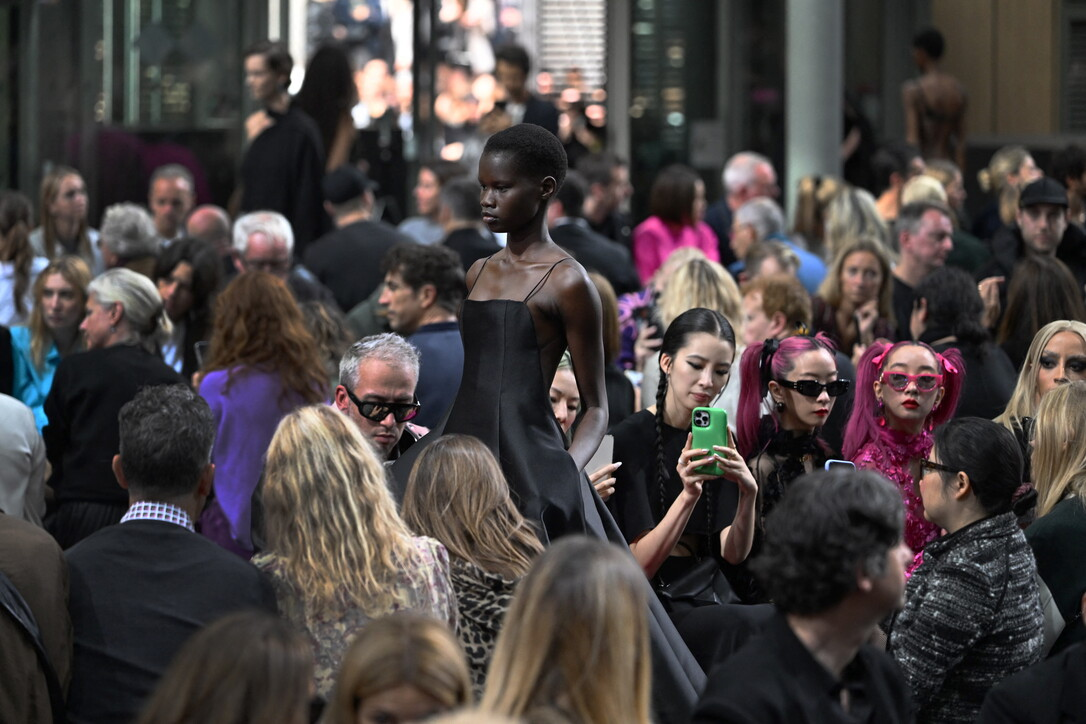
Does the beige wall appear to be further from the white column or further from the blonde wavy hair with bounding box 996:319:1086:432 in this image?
the blonde wavy hair with bounding box 996:319:1086:432

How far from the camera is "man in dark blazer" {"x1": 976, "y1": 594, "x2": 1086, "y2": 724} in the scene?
349 centimetres

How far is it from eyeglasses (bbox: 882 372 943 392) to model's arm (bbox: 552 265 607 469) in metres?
1.47

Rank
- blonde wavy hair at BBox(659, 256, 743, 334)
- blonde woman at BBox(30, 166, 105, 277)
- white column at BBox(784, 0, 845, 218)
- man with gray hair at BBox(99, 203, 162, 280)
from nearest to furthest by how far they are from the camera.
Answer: blonde wavy hair at BBox(659, 256, 743, 334)
man with gray hair at BBox(99, 203, 162, 280)
blonde woman at BBox(30, 166, 105, 277)
white column at BBox(784, 0, 845, 218)

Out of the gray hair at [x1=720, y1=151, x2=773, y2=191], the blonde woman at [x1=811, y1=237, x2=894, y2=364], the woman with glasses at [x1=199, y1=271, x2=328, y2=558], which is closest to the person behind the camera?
the woman with glasses at [x1=199, y1=271, x2=328, y2=558]

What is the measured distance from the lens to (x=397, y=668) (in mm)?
2838

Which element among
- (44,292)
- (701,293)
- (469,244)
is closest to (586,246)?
(469,244)

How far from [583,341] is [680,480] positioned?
95 cm

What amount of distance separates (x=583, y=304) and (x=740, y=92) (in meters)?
10.9

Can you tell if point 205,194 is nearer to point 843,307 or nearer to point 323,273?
point 323,273

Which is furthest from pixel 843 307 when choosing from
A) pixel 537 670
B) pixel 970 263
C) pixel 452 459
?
pixel 537 670

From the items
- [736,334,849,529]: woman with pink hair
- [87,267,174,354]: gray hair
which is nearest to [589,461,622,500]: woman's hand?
[736,334,849,529]: woman with pink hair

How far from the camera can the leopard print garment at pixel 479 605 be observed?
3.92 metres

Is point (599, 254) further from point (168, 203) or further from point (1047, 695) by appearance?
point (1047, 695)

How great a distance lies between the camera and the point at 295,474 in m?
3.84
